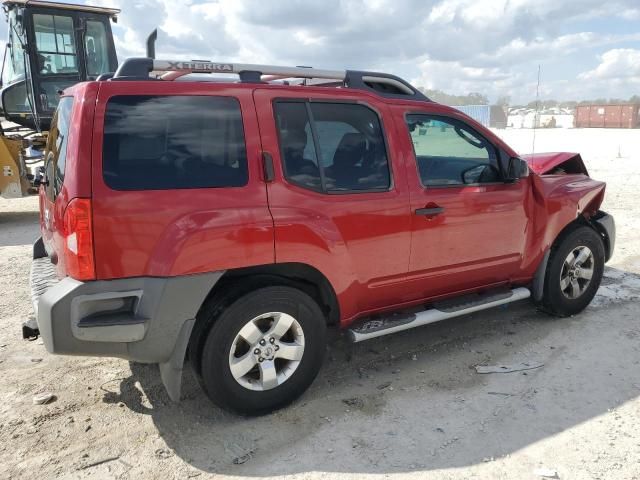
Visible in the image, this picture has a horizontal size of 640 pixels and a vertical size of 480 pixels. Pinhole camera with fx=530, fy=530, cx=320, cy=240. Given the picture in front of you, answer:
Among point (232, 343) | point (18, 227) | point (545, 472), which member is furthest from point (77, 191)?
point (18, 227)

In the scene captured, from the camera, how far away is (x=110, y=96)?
104 inches

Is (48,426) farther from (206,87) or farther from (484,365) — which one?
(484,365)

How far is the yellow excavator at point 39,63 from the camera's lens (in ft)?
29.5

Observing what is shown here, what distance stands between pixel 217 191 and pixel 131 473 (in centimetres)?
151

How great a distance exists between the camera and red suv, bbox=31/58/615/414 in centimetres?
264

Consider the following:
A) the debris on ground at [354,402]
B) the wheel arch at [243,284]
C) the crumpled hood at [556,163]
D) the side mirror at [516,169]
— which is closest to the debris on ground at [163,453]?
the wheel arch at [243,284]

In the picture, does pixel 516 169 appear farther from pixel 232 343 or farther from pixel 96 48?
pixel 96 48

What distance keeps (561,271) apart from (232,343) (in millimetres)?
2882

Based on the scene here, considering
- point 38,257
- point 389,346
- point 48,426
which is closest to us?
point 48,426

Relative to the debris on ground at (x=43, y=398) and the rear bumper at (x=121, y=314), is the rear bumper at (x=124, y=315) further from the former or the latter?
the debris on ground at (x=43, y=398)

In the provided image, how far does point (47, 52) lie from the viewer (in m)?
9.22

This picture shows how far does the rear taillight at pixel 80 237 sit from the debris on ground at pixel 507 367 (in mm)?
2641

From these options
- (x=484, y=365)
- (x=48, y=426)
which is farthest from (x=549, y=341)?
(x=48, y=426)

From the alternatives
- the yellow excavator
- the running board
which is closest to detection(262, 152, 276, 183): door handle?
the running board
